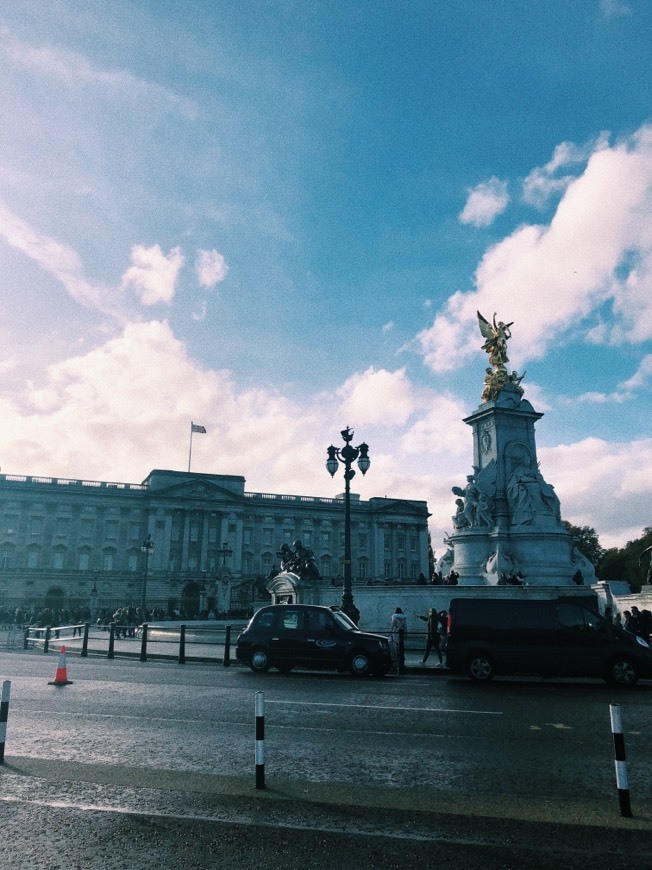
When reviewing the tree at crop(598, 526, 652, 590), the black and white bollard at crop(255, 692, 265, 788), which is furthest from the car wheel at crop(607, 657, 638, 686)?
the tree at crop(598, 526, 652, 590)

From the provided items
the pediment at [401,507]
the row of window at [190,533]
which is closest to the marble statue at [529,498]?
the row of window at [190,533]

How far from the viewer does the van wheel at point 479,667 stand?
16250 millimetres

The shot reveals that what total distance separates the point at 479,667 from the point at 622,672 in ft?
10.3

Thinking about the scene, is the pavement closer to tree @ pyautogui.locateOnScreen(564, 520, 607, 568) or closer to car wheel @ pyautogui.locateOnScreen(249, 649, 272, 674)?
car wheel @ pyautogui.locateOnScreen(249, 649, 272, 674)

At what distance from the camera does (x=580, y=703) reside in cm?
1233

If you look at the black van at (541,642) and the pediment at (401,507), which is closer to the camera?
the black van at (541,642)

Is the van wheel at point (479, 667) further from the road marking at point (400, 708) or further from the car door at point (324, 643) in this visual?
the road marking at point (400, 708)

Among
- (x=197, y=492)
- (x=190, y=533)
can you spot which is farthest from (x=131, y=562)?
(x=197, y=492)

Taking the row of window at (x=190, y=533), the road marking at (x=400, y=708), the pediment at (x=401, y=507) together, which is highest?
the pediment at (x=401, y=507)

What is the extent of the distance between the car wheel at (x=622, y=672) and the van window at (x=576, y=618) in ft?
2.76

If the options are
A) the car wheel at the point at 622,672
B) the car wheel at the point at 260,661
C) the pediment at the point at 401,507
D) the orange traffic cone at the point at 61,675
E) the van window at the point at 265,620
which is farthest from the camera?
the pediment at the point at 401,507

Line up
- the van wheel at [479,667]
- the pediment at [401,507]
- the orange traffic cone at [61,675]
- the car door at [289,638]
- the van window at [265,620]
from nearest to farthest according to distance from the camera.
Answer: the orange traffic cone at [61,675]
the van wheel at [479,667]
the car door at [289,638]
the van window at [265,620]
the pediment at [401,507]

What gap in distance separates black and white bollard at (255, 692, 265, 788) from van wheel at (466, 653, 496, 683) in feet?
35.4

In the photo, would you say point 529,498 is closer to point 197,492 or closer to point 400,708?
point 400,708
